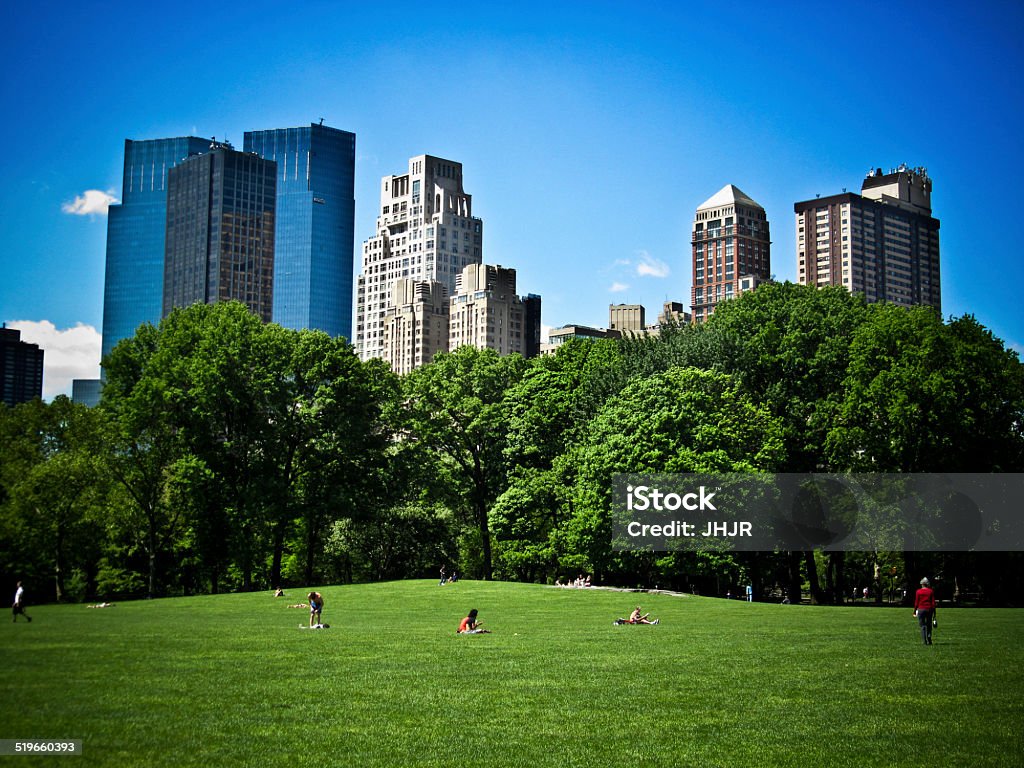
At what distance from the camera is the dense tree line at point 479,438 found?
5575cm

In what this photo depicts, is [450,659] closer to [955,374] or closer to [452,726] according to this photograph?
[452,726]

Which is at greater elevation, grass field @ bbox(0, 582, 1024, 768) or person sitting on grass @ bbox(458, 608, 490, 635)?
grass field @ bbox(0, 582, 1024, 768)

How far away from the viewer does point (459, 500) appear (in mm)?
72062

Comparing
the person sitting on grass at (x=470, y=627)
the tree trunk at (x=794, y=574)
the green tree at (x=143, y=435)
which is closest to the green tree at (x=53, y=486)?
the green tree at (x=143, y=435)

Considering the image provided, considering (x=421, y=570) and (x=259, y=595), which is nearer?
(x=259, y=595)

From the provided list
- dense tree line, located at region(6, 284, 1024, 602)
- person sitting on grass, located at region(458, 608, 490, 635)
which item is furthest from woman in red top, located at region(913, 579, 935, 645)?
dense tree line, located at region(6, 284, 1024, 602)

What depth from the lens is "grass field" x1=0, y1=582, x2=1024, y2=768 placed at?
16.2 meters

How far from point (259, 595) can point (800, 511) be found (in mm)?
30784

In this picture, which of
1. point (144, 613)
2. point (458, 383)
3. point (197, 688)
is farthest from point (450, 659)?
point (458, 383)

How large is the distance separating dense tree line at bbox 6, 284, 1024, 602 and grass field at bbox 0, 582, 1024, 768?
75.8 ft

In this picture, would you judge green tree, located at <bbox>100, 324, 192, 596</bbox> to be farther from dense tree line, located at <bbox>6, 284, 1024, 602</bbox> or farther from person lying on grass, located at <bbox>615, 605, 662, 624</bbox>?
person lying on grass, located at <bbox>615, 605, 662, 624</bbox>

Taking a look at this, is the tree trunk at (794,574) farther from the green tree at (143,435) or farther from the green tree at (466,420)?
the green tree at (143,435)

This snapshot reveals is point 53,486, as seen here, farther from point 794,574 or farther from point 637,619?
point 794,574

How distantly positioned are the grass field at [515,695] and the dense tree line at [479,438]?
910 inches
